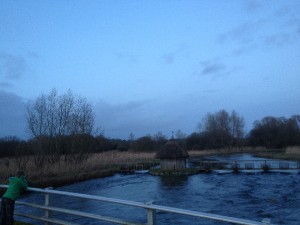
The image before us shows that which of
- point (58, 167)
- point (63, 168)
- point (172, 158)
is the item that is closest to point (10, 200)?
point (58, 167)

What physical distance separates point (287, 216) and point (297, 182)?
14186 millimetres

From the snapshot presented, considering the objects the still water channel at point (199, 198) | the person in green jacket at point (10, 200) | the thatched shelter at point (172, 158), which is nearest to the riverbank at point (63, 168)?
the still water channel at point (199, 198)

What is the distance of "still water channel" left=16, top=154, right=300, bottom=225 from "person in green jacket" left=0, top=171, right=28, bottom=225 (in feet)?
24.3

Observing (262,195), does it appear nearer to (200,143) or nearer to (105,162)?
(105,162)

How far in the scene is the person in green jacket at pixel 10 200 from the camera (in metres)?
6.81

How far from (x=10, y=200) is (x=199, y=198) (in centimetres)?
1651

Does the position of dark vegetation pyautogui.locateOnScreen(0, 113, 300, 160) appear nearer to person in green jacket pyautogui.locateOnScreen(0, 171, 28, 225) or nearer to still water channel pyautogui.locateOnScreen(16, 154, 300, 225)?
still water channel pyautogui.locateOnScreen(16, 154, 300, 225)

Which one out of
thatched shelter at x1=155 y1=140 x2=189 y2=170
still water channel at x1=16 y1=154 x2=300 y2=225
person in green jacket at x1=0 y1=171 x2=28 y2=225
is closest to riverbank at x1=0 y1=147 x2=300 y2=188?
still water channel at x1=16 y1=154 x2=300 y2=225

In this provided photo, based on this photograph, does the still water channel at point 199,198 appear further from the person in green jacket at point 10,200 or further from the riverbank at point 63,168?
the person in green jacket at point 10,200

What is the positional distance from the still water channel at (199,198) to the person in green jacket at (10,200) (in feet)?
24.3

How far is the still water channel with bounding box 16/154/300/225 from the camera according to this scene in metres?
15.7

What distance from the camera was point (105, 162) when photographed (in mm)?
44750

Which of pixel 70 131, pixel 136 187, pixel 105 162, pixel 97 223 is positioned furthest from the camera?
pixel 105 162

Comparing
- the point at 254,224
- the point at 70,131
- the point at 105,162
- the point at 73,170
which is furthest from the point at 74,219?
the point at 105,162
